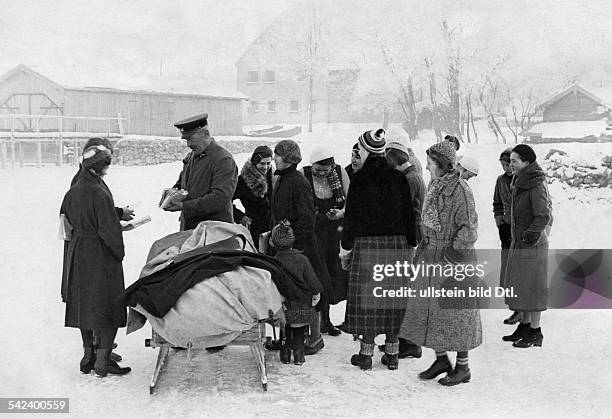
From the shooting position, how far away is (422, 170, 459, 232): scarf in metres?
4.38

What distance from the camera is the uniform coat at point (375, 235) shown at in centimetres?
455

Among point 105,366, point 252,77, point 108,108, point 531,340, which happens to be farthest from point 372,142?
point 108,108

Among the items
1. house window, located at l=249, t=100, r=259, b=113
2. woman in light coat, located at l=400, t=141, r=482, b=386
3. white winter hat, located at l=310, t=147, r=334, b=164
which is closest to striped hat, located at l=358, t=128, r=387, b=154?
woman in light coat, located at l=400, t=141, r=482, b=386

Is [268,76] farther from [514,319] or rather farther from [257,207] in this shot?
[514,319]

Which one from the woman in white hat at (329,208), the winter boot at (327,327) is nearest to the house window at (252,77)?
the woman in white hat at (329,208)

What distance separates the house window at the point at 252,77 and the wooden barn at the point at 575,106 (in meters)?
6.29

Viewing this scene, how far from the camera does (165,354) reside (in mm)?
4488

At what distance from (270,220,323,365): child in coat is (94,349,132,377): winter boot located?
1.09 metres

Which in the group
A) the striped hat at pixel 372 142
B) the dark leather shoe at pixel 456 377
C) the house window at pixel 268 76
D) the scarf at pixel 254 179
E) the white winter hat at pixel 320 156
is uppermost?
the house window at pixel 268 76

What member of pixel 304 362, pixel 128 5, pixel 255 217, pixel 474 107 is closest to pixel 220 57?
pixel 128 5

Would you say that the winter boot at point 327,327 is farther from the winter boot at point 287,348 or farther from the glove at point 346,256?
the glove at point 346,256

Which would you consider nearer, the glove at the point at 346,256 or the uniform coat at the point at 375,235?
the uniform coat at the point at 375,235

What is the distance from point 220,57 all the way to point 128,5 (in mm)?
4313

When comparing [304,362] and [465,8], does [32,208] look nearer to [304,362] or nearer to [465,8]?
[304,362]
